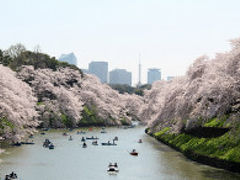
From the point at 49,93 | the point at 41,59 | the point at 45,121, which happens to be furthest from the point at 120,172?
the point at 41,59

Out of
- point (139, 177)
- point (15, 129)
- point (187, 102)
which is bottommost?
point (139, 177)

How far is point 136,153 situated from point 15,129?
50.1 ft

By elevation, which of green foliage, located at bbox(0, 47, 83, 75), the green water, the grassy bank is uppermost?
green foliage, located at bbox(0, 47, 83, 75)

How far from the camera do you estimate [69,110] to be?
91500mm

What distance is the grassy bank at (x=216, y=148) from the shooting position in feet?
109

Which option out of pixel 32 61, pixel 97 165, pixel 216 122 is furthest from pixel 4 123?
pixel 32 61

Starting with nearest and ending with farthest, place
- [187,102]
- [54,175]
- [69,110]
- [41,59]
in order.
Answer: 1. [54,175]
2. [187,102]
3. [69,110]
4. [41,59]

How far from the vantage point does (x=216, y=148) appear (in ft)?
124

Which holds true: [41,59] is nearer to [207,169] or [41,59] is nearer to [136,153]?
[136,153]

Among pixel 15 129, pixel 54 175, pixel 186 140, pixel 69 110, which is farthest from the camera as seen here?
pixel 69 110

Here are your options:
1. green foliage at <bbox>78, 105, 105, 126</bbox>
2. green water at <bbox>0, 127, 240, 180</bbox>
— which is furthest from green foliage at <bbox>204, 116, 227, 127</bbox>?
green foliage at <bbox>78, 105, 105, 126</bbox>

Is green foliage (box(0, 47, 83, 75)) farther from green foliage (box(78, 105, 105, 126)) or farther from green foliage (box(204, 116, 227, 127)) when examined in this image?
green foliage (box(204, 116, 227, 127))

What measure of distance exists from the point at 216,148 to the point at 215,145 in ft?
1.98

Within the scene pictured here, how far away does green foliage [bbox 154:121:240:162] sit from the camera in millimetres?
33844
